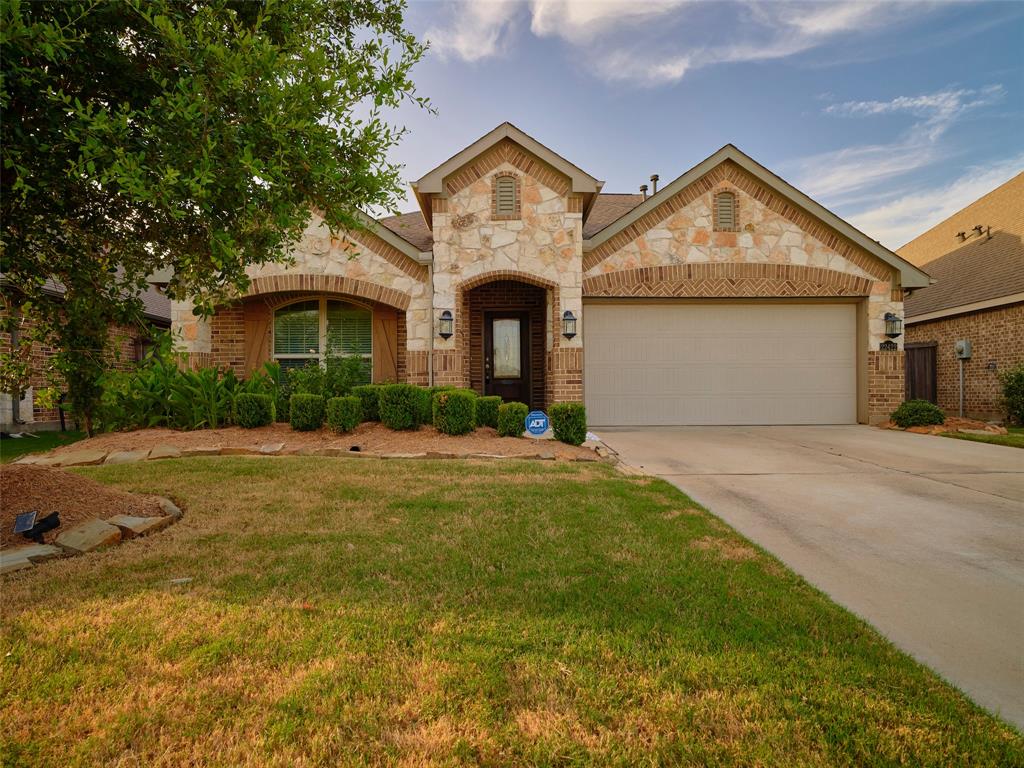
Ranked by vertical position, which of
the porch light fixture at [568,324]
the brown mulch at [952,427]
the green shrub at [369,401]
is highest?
the porch light fixture at [568,324]

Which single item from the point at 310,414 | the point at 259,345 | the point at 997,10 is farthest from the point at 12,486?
the point at 997,10

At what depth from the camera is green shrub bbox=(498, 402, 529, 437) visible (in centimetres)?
731

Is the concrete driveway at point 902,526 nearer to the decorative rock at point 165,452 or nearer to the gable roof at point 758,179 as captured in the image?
the gable roof at point 758,179

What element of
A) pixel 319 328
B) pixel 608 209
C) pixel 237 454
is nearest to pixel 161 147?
pixel 237 454

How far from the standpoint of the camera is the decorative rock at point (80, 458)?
5859mm

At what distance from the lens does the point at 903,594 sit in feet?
8.59

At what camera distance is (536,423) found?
7.29 m

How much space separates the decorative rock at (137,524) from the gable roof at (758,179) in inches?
326

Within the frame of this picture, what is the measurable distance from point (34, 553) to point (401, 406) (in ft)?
15.4

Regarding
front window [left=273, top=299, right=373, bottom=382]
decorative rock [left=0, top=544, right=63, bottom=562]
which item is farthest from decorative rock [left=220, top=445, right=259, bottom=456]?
front window [left=273, top=299, right=373, bottom=382]

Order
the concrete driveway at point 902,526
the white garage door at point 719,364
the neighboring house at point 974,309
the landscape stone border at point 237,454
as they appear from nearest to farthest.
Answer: the concrete driveway at point 902,526
the landscape stone border at point 237,454
the white garage door at point 719,364
the neighboring house at point 974,309

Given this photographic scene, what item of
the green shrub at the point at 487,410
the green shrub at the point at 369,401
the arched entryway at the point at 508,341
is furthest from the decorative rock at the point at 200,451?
the arched entryway at the point at 508,341

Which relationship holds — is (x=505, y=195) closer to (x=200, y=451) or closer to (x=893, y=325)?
(x=200, y=451)

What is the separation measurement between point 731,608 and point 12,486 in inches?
194
